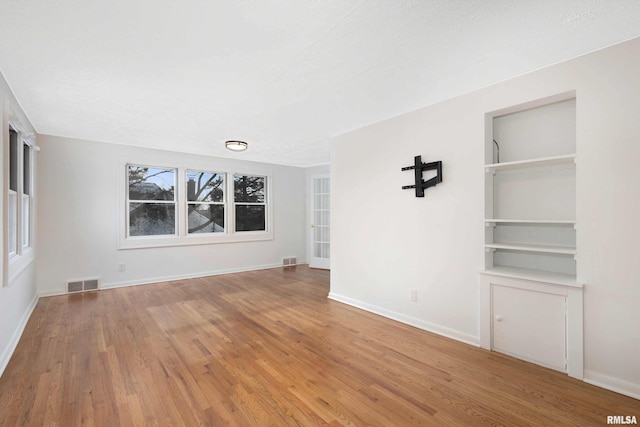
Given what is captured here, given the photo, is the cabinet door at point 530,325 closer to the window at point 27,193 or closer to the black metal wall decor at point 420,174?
the black metal wall decor at point 420,174

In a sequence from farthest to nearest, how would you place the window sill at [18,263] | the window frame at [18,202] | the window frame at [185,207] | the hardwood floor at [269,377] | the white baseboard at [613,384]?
1. the window frame at [185,207]
2. the window sill at [18,263]
3. the window frame at [18,202]
4. the white baseboard at [613,384]
5. the hardwood floor at [269,377]

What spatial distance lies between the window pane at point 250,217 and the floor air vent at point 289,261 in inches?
37.2

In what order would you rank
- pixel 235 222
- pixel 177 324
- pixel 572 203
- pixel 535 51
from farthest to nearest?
pixel 235 222, pixel 177 324, pixel 572 203, pixel 535 51

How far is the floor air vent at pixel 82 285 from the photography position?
4.67m

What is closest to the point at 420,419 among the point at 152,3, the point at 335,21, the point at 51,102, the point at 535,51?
the point at 335,21

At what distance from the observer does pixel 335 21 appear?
1818mm

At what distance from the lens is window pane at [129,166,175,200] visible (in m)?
5.32

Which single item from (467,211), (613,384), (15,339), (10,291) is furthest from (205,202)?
(613,384)

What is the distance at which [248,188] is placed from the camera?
6758 mm

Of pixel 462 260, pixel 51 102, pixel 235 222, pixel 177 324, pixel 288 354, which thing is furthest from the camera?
pixel 235 222

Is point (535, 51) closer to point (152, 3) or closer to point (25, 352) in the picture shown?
point (152, 3)

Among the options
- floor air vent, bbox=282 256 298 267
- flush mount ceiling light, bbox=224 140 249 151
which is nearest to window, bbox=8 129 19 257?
flush mount ceiling light, bbox=224 140 249 151

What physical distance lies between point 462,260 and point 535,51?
72.1 inches

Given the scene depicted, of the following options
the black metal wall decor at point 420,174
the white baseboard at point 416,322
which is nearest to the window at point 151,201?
the white baseboard at point 416,322
